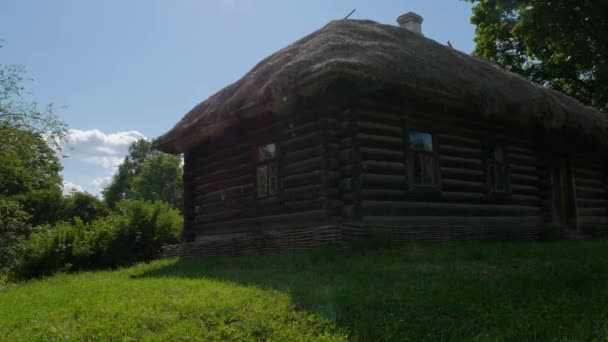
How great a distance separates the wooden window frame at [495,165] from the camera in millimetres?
11875

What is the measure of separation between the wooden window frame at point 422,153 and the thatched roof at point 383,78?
99 cm

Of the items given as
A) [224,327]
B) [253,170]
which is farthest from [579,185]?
[224,327]

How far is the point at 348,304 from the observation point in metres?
A: 5.09

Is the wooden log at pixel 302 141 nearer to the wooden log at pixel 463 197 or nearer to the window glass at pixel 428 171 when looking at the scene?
the window glass at pixel 428 171

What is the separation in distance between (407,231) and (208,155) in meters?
5.86

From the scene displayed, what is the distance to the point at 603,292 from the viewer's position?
18.3ft

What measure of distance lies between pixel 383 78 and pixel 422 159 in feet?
8.11

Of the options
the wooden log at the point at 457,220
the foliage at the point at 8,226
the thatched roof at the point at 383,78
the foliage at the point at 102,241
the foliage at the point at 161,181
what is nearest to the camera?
the thatched roof at the point at 383,78

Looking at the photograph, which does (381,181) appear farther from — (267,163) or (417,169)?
(267,163)

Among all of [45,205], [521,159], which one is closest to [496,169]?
[521,159]

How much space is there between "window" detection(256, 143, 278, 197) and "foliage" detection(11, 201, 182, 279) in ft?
15.5

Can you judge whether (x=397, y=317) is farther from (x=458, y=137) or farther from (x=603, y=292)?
(x=458, y=137)

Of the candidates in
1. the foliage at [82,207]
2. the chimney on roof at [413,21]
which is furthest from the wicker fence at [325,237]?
the foliage at [82,207]

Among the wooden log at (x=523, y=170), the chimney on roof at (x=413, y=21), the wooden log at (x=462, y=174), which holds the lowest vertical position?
the wooden log at (x=462, y=174)
